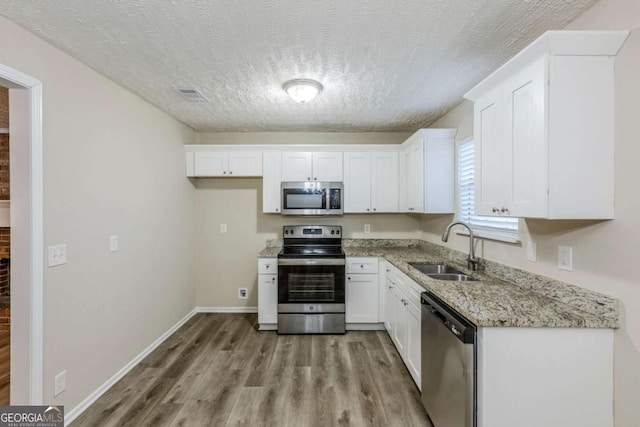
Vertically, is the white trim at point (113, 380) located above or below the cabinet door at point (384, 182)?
below

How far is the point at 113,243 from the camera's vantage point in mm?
2367

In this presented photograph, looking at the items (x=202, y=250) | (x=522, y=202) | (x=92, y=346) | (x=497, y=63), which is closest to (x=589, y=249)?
(x=522, y=202)

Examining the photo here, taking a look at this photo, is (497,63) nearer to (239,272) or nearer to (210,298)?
(239,272)

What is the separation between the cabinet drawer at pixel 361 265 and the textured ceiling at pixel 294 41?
5.83 ft

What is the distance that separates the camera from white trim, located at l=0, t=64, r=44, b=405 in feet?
5.51

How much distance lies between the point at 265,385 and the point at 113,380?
4.19 ft

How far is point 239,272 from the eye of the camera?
3.94m

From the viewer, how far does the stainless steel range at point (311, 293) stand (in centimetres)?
321

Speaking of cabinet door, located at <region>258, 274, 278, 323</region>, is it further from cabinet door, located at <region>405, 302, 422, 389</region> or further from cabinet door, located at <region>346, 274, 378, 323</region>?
cabinet door, located at <region>405, 302, 422, 389</region>

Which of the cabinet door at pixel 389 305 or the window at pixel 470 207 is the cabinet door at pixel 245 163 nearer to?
the cabinet door at pixel 389 305

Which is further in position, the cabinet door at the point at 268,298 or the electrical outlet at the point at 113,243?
the cabinet door at the point at 268,298

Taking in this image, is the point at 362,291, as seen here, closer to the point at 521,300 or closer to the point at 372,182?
the point at 372,182

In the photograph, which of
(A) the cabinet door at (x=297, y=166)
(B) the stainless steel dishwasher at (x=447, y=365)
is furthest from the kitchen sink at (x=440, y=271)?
(A) the cabinet door at (x=297, y=166)

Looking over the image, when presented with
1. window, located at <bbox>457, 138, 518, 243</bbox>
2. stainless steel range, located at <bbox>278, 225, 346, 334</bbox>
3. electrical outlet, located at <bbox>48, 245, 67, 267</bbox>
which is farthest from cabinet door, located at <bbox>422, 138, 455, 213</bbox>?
electrical outlet, located at <bbox>48, 245, 67, 267</bbox>
